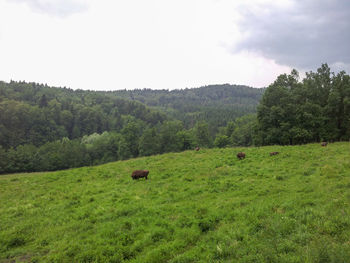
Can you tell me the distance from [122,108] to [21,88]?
94.0 meters

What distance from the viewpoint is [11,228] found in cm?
945

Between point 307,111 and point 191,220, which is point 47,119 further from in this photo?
point 191,220

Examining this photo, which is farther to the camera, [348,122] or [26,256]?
[348,122]

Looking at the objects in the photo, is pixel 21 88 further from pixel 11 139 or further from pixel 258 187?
pixel 258 187

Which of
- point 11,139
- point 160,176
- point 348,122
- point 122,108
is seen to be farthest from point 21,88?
point 348,122

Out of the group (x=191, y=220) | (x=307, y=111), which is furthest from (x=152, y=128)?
(x=191, y=220)

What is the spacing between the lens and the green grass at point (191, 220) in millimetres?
6348

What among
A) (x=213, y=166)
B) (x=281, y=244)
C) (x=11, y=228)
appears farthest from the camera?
(x=213, y=166)

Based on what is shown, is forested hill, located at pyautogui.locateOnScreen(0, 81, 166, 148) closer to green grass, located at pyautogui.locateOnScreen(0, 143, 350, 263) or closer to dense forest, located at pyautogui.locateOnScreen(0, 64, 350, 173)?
dense forest, located at pyautogui.locateOnScreen(0, 64, 350, 173)

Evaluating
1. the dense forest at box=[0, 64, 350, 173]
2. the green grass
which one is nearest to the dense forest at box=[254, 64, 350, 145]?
the dense forest at box=[0, 64, 350, 173]

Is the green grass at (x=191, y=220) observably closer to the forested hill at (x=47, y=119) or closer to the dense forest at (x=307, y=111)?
the dense forest at (x=307, y=111)

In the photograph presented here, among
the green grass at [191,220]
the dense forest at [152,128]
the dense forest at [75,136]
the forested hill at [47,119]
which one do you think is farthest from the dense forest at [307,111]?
the forested hill at [47,119]

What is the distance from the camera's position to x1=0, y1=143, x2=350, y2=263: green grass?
635cm

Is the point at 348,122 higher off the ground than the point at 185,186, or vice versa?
the point at 348,122
